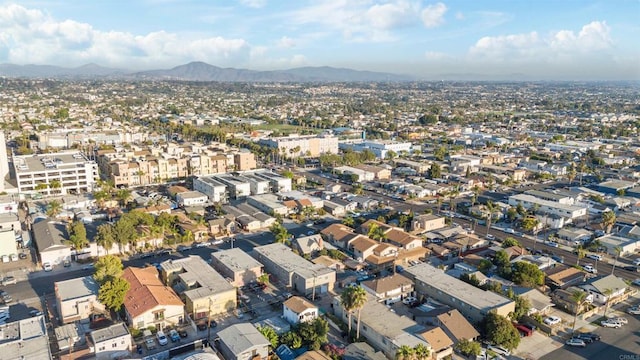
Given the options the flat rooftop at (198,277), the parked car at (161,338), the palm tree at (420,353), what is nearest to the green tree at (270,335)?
the flat rooftop at (198,277)

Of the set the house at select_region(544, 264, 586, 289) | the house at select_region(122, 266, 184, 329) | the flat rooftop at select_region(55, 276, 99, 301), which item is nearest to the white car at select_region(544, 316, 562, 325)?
the house at select_region(544, 264, 586, 289)

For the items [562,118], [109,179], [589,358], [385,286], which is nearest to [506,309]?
[589,358]

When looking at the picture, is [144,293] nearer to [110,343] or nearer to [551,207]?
[110,343]

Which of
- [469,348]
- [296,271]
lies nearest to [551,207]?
[469,348]

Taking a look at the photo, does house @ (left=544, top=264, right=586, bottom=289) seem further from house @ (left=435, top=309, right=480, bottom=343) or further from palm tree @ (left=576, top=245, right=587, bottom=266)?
house @ (left=435, top=309, right=480, bottom=343)

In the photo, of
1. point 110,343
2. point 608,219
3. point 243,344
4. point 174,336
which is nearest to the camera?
point 243,344
